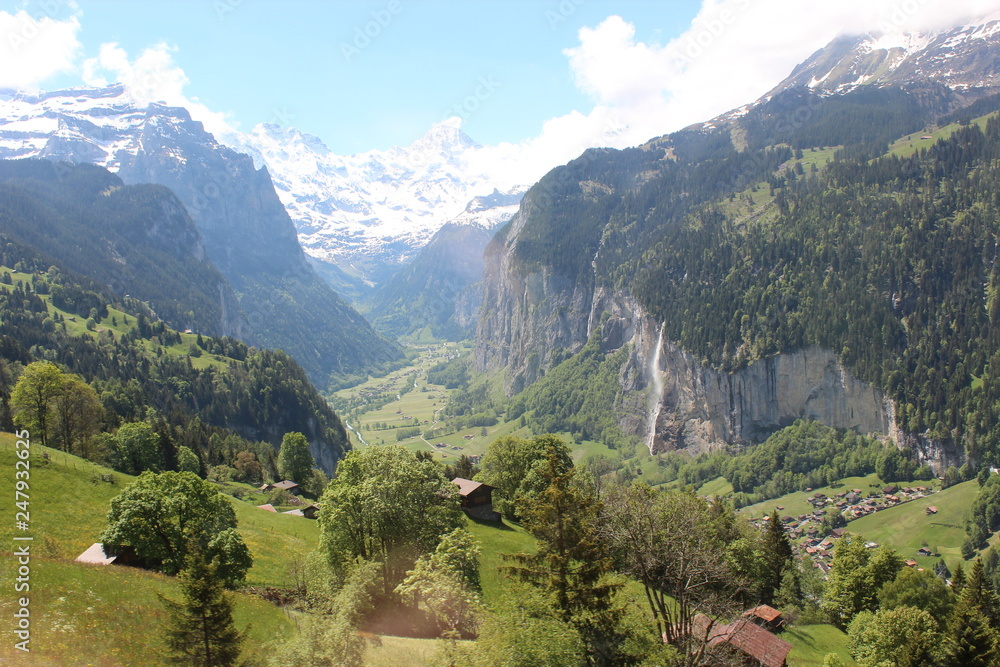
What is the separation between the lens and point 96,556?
33.2 meters

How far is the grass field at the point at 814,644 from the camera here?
49781 millimetres

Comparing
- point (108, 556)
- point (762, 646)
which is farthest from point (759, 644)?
point (108, 556)

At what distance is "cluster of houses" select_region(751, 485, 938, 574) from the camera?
11031 cm

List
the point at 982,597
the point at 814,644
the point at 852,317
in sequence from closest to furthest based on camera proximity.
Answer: the point at 982,597
the point at 814,644
the point at 852,317

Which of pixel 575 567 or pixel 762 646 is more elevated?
pixel 575 567

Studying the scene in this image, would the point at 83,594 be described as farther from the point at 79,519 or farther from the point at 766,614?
the point at 766,614

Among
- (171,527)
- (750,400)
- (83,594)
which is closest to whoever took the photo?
(83,594)

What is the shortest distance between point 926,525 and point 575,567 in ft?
382

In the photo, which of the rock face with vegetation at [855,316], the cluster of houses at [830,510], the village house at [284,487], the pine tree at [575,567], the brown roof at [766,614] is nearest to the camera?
the pine tree at [575,567]

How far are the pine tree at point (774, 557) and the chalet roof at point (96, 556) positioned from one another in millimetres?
63059

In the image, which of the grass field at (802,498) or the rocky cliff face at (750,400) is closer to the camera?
the grass field at (802,498)

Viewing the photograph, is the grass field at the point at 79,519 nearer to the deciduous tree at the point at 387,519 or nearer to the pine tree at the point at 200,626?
the deciduous tree at the point at 387,519

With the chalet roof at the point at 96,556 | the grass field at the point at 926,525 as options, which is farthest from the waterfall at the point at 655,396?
the chalet roof at the point at 96,556

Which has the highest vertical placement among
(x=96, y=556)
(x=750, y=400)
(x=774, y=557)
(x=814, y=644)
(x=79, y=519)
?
(x=79, y=519)
